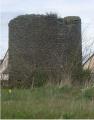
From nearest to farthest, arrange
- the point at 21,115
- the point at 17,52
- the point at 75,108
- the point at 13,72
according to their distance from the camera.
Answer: the point at 21,115 < the point at 75,108 < the point at 13,72 < the point at 17,52

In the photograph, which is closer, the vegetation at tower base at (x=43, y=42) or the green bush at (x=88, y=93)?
the green bush at (x=88, y=93)

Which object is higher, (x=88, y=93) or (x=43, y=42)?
(x=43, y=42)

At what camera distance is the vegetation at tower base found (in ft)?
65.3

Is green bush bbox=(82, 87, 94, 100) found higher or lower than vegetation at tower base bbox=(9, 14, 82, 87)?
lower

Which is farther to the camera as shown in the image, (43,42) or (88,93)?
(43,42)

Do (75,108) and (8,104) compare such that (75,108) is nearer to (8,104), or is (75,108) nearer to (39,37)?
(8,104)

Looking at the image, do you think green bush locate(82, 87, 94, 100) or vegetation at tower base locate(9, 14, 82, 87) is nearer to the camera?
green bush locate(82, 87, 94, 100)

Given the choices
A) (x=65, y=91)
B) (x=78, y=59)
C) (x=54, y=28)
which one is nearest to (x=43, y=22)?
(x=54, y=28)

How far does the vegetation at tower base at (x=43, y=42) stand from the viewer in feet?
65.3

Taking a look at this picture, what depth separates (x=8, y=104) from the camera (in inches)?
301

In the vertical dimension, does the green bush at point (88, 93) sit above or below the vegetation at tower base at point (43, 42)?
below

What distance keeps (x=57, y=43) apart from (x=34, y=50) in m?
1.33

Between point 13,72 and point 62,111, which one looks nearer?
point 62,111

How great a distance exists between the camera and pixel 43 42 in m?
21.6
